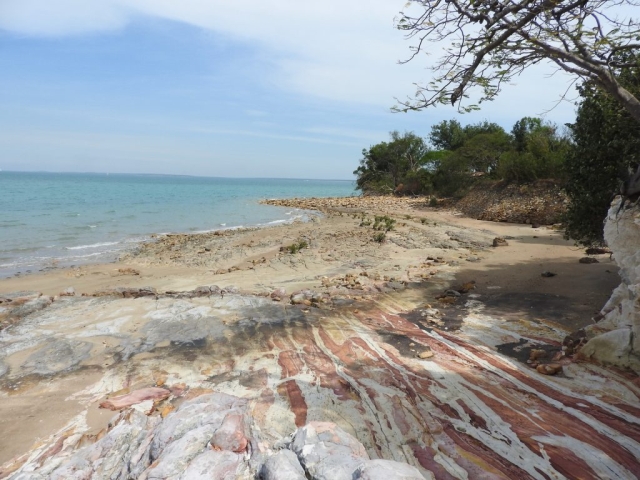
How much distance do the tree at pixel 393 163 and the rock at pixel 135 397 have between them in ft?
112

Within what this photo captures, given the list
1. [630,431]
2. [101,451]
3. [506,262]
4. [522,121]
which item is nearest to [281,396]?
[101,451]

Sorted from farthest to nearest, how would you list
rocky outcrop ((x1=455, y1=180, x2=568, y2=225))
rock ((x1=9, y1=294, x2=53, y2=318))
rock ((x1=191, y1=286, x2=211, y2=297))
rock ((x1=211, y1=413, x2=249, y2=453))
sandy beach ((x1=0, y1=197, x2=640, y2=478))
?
1. rocky outcrop ((x1=455, y1=180, x2=568, y2=225))
2. rock ((x1=191, y1=286, x2=211, y2=297))
3. rock ((x1=9, y1=294, x2=53, y2=318))
4. sandy beach ((x1=0, y1=197, x2=640, y2=478))
5. rock ((x1=211, y1=413, x2=249, y2=453))

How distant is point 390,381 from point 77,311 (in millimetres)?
5940

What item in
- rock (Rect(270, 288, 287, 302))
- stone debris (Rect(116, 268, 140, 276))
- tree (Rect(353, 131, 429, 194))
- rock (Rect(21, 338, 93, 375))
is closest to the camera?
rock (Rect(21, 338, 93, 375))

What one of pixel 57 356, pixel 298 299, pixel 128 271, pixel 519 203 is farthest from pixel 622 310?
pixel 519 203

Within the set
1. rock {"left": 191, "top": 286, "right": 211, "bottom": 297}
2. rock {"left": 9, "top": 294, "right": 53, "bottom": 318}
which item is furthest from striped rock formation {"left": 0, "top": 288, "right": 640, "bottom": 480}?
rock {"left": 191, "top": 286, "right": 211, "bottom": 297}

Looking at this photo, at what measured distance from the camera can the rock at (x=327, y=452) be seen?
2681 mm

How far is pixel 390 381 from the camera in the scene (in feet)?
15.9

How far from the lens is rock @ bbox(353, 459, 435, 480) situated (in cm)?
250

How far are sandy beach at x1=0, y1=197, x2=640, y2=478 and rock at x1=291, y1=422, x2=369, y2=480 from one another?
1.21ft

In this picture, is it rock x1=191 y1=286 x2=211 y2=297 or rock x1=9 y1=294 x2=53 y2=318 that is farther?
rock x1=191 y1=286 x2=211 y2=297

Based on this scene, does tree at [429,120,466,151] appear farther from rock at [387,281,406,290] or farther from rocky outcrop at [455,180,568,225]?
rock at [387,281,406,290]

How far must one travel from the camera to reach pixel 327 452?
9.56ft

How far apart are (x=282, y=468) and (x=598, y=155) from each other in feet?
26.7
